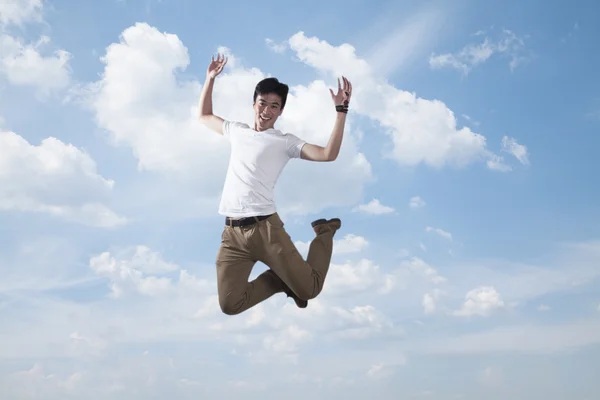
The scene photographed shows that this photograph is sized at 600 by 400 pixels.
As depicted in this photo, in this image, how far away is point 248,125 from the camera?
767cm

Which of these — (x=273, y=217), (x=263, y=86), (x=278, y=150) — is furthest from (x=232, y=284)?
(x=263, y=86)

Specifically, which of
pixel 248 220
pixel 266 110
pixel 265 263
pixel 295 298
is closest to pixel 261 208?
pixel 248 220

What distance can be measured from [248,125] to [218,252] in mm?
1519

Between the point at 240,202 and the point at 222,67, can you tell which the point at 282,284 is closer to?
the point at 240,202

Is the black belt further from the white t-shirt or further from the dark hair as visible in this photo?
the dark hair

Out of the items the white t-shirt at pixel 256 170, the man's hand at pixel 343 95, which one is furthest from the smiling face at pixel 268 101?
the man's hand at pixel 343 95

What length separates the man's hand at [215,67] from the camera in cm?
801

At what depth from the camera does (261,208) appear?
714 centimetres

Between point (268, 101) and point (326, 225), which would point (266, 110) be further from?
point (326, 225)

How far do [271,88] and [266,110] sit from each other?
252 mm

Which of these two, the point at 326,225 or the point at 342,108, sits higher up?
the point at 342,108

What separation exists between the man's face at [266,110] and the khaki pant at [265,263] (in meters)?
1.07

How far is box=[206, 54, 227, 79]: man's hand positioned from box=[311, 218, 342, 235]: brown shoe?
7.20 ft

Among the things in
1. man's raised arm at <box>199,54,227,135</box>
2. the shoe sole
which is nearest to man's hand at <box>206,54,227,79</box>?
man's raised arm at <box>199,54,227,135</box>
